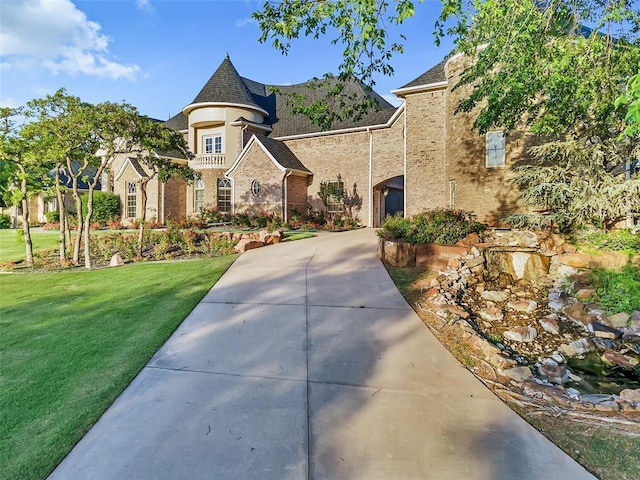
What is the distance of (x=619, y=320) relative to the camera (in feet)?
18.4

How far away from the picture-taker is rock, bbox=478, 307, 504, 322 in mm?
5898

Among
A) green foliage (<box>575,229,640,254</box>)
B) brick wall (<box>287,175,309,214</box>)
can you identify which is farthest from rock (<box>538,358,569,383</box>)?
brick wall (<box>287,175,309,214</box>)

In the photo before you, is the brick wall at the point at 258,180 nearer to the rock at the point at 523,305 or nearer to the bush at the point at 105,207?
the bush at the point at 105,207

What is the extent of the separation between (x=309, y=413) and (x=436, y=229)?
21.8ft

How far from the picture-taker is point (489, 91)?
671 centimetres

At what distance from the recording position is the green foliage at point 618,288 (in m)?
5.85

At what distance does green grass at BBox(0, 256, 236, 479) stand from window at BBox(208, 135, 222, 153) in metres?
15.9

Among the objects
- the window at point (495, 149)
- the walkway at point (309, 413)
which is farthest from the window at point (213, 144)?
the walkway at point (309, 413)

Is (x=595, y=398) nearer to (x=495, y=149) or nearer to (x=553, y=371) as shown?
(x=553, y=371)

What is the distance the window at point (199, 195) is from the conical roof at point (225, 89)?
5069 mm

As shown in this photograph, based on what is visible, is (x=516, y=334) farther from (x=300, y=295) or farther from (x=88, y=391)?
(x=88, y=391)

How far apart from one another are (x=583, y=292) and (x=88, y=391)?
7.58 meters

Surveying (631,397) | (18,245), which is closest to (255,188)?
(18,245)

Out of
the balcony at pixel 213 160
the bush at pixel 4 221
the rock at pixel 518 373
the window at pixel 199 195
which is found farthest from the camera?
the bush at pixel 4 221
